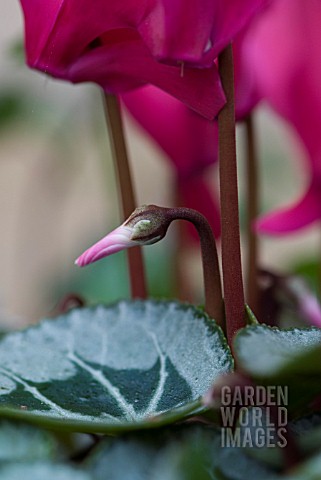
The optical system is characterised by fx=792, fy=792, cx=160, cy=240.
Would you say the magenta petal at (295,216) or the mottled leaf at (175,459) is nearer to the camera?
the mottled leaf at (175,459)

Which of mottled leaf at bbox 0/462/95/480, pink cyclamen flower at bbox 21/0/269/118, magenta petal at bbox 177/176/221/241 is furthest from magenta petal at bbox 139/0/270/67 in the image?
magenta petal at bbox 177/176/221/241

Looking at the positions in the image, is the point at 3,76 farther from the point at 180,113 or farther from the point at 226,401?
the point at 226,401

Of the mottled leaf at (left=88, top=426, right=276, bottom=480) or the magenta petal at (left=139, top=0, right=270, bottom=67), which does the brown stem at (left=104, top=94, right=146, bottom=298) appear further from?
the mottled leaf at (left=88, top=426, right=276, bottom=480)

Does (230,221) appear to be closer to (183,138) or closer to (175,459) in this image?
(175,459)

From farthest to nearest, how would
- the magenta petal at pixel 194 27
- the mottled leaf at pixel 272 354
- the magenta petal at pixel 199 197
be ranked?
the magenta petal at pixel 199 197, the magenta petal at pixel 194 27, the mottled leaf at pixel 272 354

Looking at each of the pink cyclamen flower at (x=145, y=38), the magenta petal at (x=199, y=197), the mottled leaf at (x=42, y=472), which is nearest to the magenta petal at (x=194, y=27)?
the pink cyclamen flower at (x=145, y=38)

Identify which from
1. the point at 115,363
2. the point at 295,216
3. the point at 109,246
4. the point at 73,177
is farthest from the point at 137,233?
the point at 73,177

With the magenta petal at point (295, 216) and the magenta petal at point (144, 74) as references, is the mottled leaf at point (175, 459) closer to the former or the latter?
the magenta petal at point (144, 74)
